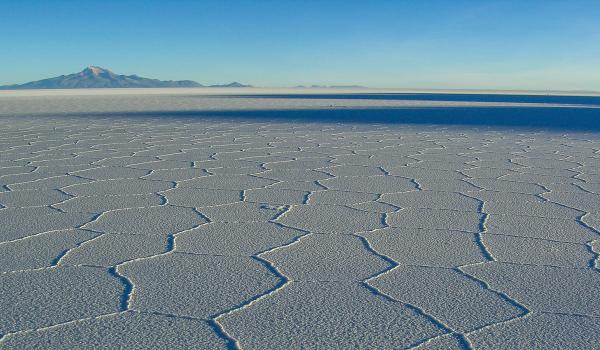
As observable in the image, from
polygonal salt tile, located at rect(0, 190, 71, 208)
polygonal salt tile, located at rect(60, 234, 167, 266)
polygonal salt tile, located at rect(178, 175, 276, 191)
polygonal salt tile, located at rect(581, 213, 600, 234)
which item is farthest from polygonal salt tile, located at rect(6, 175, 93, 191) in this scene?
polygonal salt tile, located at rect(581, 213, 600, 234)

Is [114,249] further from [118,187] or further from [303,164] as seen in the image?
[303,164]

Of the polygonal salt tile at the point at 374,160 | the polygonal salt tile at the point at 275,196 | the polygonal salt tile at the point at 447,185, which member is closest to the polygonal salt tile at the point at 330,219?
the polygonal salt tile at the point at 275,196

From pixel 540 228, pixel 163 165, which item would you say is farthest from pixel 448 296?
pixel 163 165

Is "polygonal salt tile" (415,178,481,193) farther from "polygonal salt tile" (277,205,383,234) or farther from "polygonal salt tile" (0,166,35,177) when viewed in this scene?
"polygonal salt tile" (0,166,35,177)

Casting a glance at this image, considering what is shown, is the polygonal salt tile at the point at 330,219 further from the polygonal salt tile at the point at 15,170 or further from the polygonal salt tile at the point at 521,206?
the polygonal salt tile at the point at 15,170

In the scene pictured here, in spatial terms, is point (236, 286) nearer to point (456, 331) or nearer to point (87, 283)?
point (87, 283)

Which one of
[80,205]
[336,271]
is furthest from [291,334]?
[80,205]

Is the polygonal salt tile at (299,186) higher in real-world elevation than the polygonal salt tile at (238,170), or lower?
higher
